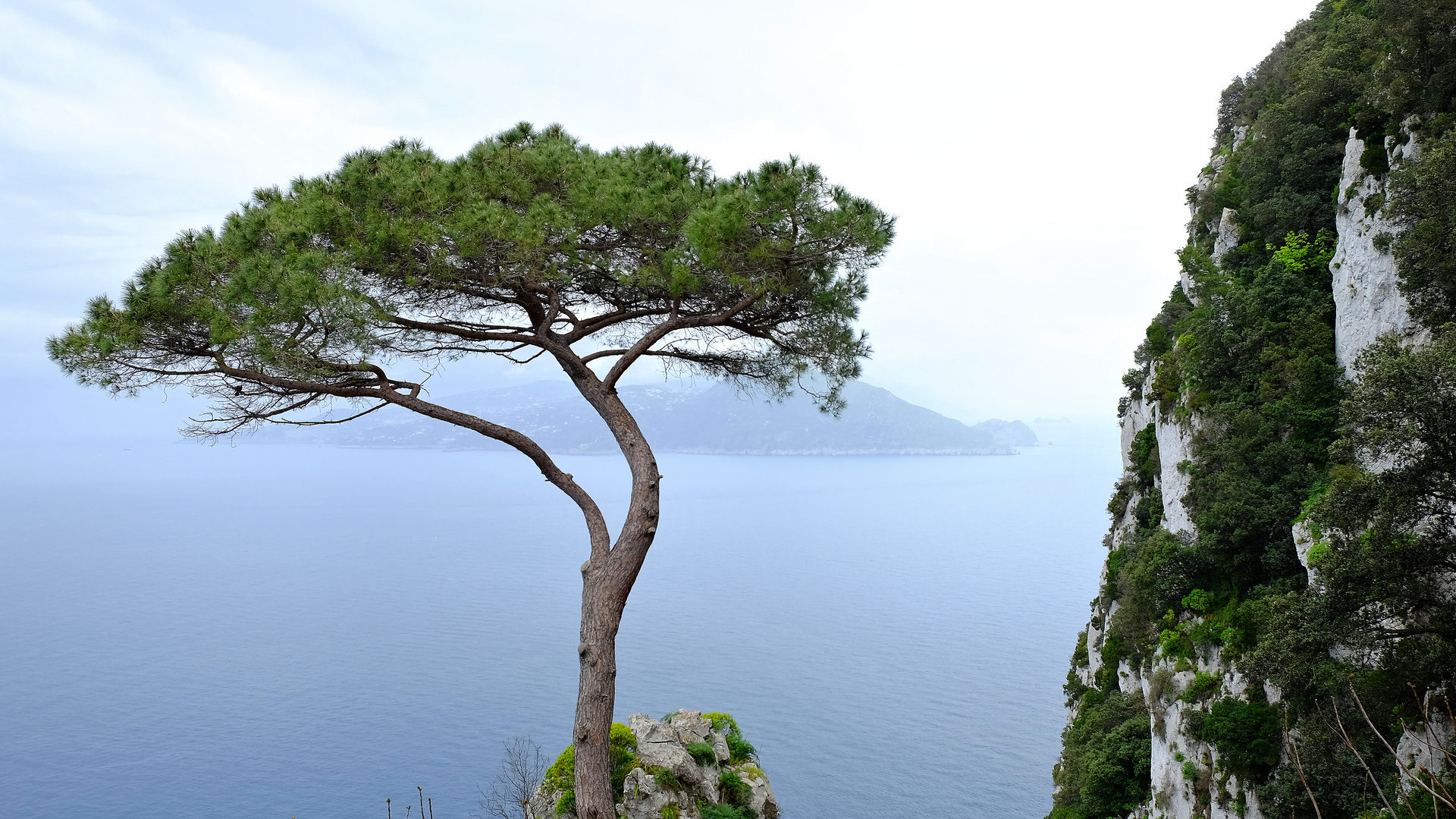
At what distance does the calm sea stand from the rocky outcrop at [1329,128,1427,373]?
28.6m

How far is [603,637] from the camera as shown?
9.56 meters

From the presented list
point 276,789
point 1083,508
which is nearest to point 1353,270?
point 276,789

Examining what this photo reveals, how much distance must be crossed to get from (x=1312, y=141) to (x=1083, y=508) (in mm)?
118160

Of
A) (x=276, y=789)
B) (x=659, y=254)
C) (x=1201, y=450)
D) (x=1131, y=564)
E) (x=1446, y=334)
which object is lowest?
(x=276, y=789)

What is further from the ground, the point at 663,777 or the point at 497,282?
the point at 497,282

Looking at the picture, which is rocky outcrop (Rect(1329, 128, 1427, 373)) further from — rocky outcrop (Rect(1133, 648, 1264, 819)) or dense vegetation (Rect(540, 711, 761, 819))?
dense vegetation (Rect(540, 711, 761, 819))

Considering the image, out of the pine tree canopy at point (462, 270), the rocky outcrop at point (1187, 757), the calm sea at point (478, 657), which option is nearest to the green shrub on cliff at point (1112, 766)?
the rocky outcrop at point (1187, 757)

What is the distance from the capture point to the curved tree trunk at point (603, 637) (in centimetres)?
952

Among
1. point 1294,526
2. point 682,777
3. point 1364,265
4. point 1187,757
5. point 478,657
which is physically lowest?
point 478,657

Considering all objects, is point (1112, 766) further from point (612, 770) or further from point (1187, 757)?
point (612, 770)

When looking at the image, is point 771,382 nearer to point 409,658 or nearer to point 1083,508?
point 409,658

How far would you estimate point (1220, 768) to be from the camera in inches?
538

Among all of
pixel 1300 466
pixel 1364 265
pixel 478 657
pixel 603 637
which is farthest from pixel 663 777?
pixel 478 657

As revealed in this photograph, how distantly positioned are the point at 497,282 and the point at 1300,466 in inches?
581
